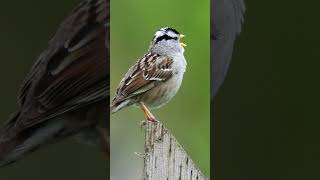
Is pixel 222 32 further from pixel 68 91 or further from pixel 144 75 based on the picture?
pixel 68 91

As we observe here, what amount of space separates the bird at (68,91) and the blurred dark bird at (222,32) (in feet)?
1.54

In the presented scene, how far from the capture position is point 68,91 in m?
2.59

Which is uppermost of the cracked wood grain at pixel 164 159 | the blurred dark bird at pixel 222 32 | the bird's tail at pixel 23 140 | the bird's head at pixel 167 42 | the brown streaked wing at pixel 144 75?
the blurred dark bird at pixel 222 32

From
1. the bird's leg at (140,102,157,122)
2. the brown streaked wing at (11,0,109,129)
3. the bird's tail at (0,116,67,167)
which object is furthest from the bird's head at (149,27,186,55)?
the bird's tail at (0,116,67,167)

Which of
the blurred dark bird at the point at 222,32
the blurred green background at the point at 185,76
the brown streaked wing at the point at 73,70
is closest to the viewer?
the blurred green background at the point at 185,76

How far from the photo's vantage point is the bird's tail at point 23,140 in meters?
2.66

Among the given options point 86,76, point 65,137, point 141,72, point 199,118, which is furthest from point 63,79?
point 199,118

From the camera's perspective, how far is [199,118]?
7.69ft

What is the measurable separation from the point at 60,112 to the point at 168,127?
1.75ft

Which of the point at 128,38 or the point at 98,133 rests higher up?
the point at 128,38

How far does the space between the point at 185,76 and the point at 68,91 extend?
54 cm

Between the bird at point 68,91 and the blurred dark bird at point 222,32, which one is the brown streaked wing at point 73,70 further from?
the blurred dark bird at point 222,32

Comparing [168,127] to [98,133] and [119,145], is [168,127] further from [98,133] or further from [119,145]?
[98,133]

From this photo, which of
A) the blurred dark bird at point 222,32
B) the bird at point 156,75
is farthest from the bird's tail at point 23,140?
the blurred dark bird at point 222,32
